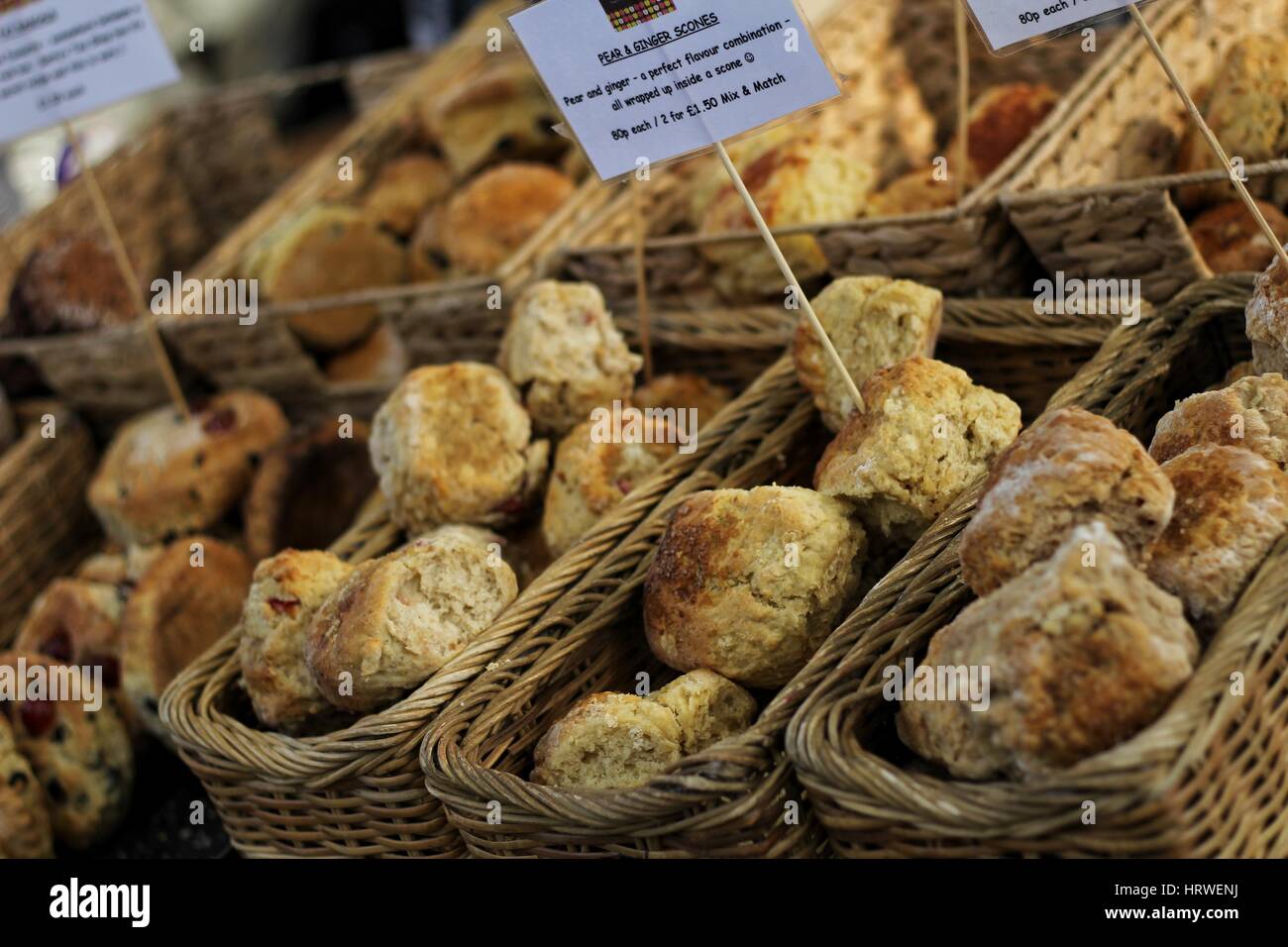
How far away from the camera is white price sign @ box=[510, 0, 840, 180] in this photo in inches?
74.0

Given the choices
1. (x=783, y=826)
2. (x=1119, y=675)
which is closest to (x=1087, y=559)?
(x=1119, y=675)

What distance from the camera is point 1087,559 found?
1.37 meters

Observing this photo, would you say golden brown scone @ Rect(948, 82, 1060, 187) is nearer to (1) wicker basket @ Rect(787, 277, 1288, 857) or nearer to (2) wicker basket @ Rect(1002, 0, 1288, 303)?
(2) wicker basket @ Rect(1002, 0, 1288, 303)

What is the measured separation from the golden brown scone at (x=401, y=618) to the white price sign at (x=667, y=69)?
2.29 feet

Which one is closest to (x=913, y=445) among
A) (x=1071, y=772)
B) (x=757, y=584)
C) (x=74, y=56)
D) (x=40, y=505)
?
(x=757, y=584)

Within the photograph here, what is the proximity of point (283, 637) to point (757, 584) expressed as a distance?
0.84 metres

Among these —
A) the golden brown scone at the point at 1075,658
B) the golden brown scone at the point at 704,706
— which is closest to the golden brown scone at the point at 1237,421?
the golden brown scone at the point at 1075,658

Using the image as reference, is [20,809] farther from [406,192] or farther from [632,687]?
[406,192]

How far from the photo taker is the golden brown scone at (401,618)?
6.26 ft

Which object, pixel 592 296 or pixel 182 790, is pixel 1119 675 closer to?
pixel 592 296

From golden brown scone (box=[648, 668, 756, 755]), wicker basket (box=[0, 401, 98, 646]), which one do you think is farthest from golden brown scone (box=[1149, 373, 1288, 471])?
wicker basket (box=[0, 401, 98, 646])

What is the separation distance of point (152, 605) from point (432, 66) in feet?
6.90

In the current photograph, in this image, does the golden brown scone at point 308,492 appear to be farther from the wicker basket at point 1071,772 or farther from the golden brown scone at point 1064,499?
the golden brown scone at point 1064,499

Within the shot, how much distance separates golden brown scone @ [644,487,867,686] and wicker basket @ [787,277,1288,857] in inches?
5.8
